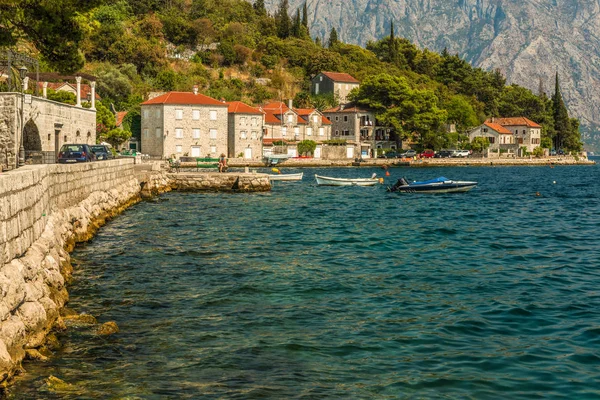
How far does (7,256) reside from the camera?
41.1 feet

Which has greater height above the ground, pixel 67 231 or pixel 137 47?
pixel 137 47

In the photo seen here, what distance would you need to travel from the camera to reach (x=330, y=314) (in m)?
15.5

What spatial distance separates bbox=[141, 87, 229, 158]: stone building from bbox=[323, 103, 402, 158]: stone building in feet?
101

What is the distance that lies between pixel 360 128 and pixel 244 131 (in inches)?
1222

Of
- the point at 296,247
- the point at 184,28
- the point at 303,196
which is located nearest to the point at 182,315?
the point at 296,247

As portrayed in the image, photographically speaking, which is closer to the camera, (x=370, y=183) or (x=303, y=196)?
(x=303, y=196)

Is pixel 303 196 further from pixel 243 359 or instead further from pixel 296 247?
pixel 243 359

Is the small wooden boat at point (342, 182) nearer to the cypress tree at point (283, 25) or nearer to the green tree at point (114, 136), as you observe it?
the green tree at point (114, 136)

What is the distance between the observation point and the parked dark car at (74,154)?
36.8 metres

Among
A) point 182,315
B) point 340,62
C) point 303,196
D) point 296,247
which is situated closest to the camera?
point 182,315

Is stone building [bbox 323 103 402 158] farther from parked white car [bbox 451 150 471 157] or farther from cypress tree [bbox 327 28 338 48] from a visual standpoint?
cypress tree [bbox 327 28 338 48]

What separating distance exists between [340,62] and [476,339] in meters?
144

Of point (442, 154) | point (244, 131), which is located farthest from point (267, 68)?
point (244, 131)

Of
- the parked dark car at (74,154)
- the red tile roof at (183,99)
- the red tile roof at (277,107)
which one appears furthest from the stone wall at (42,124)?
the red tile roof at (277,107)
